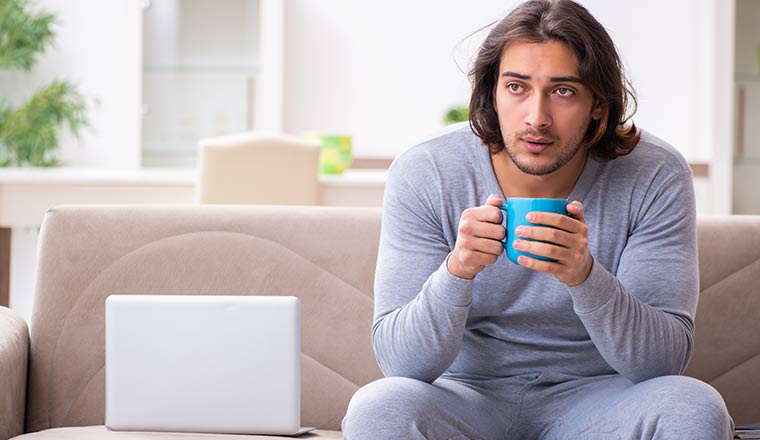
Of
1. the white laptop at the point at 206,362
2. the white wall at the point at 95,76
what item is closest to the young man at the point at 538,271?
the white laptop at the point at 206,362

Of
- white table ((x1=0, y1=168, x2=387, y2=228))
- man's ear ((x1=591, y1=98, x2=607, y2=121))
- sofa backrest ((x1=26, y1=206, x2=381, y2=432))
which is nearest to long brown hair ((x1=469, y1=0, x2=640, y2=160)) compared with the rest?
man's ear ((x1=591, y1=98, x2=607, y2=121))

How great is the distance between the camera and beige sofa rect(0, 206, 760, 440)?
6.10ft

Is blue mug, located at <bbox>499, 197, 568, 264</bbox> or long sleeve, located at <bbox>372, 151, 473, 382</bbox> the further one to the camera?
long sleeve, located at <bbox>372, 151, 473, 382</bbox>

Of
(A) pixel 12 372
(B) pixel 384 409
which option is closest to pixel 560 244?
(B) pixel 384 409

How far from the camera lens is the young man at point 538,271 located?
138 centimetres

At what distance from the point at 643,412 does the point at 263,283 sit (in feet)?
2.64

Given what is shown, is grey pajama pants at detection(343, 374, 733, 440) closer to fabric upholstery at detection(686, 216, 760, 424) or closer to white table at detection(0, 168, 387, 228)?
fabric upholstery at detection(686, 216, 760, 424)

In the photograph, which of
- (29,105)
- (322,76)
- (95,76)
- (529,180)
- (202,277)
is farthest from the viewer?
(322,76)

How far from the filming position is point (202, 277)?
189cm

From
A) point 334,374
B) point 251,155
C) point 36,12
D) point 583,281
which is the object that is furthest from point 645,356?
point 36,12

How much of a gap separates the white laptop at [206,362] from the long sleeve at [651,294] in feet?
1.60

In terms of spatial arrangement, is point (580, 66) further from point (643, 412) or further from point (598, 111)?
point (643, 412)

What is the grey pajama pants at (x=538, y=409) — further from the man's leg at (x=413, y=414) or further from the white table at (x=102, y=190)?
the white table at (x=102, y=190)

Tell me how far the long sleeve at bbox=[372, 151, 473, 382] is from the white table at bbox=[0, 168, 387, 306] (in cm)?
186
